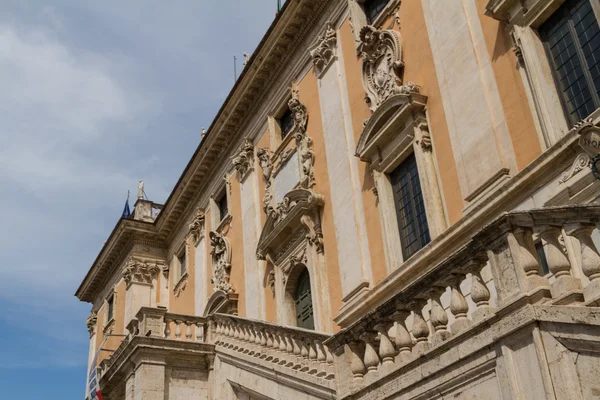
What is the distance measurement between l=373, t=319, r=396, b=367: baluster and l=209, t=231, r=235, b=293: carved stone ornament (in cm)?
1248

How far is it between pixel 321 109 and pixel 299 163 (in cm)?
139

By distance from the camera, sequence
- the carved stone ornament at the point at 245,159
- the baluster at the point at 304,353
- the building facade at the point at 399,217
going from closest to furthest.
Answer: the building facade at the point at 399,217
the baluster at the point at 304,353
the carved stone ornament at the point at 245,159

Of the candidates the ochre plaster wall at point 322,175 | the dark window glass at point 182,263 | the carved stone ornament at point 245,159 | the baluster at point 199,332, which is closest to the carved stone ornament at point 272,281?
the ochre plaster wall at point 322,175

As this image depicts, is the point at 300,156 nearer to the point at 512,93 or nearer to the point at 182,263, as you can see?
the point at 512,93

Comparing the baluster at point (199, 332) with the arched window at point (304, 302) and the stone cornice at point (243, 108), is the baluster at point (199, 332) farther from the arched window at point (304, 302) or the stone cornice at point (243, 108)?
the stone cornice at point (243, 108)

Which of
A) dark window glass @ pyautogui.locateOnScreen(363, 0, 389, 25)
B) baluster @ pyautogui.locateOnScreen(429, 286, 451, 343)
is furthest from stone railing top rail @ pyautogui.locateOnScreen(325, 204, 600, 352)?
dark window glass @ pyautogui.locateOnScreen(363, 0, 389, 25)

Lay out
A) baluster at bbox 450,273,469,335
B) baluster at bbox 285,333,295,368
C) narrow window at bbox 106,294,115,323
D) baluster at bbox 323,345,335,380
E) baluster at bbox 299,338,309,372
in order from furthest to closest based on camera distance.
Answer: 1. narrow window at bbox 106,294,115,323
2. baluster at bbox 285,333,295,368
3. baluster at bbox 299,338,309,372
4. baluster at bbox 323,345,335,380
5. baluster at bbox 450,273,469,335

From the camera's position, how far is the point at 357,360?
7.34 m

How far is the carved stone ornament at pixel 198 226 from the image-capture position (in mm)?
23203

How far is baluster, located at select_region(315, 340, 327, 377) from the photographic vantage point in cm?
941

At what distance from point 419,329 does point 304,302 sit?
9.72 meters

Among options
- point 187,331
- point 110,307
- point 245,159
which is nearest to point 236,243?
point 245,159

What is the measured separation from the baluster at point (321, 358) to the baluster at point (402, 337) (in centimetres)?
286

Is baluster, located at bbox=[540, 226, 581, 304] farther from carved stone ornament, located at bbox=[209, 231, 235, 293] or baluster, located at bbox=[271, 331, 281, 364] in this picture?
carved stone ornament, located at bbox=[209, 231, 235, 293]
